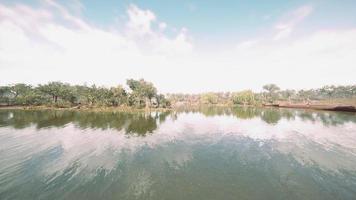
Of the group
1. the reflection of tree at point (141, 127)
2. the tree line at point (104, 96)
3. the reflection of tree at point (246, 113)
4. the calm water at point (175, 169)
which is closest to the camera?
the calm water at point (175, 169)

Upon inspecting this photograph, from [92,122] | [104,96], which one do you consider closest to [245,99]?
[104,96]

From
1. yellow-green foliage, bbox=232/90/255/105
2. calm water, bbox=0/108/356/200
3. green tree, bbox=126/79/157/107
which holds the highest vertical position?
green tree, bbox=126/79/157/107

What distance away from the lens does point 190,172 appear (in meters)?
18.0

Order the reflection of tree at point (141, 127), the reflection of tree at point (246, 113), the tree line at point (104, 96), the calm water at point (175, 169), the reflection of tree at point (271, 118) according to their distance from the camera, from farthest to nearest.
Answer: the tree line at point (104, 96), the reflection of tree at point (246, 113), the reflection of tree at point (271, 118), the reflection of tree at point (141, 127), the calm water at point (175, 169)

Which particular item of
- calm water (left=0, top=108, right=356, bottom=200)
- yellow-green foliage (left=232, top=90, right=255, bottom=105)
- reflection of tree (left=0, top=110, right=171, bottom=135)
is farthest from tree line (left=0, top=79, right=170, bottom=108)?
yellow-green foliage (left=232, top=90, right=255, bottom=105)

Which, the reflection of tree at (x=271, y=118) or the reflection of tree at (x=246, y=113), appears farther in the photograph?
the reflection of tree at (x=246, y=113)

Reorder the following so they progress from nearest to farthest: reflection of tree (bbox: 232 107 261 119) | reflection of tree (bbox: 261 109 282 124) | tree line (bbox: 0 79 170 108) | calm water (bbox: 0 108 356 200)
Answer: calm water (bbox: 0 108 356 200) → reflection of tree (bbox: 261 109 282 124) → reflection of tree (bbox: 232 107 261 119) → tree line (bbox: 0 79 170 108)

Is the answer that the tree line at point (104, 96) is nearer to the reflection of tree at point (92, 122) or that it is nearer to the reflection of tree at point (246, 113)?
the reflection of tree at point (92, 122)

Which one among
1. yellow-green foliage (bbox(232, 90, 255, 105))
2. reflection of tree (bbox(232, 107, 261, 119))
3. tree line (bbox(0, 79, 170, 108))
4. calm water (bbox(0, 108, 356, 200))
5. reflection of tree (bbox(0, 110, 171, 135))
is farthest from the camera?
yellow-green foliage (bbox(232, 90, 255, 105))

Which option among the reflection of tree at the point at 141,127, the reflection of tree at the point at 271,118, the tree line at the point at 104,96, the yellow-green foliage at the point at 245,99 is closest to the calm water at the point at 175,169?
the reflection of tree at the point at 141,127

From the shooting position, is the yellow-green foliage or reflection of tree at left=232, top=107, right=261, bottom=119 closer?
reflection of tree at left=232, top=107, right=261, bottom=119

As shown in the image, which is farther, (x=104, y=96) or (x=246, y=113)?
(x=104, y=96)

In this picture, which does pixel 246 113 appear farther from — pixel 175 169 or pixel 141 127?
pixel 175 169

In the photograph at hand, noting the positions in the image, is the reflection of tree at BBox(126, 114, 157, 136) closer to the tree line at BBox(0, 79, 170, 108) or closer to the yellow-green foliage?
the tree line at BBox(0, 79, 170, 108)
